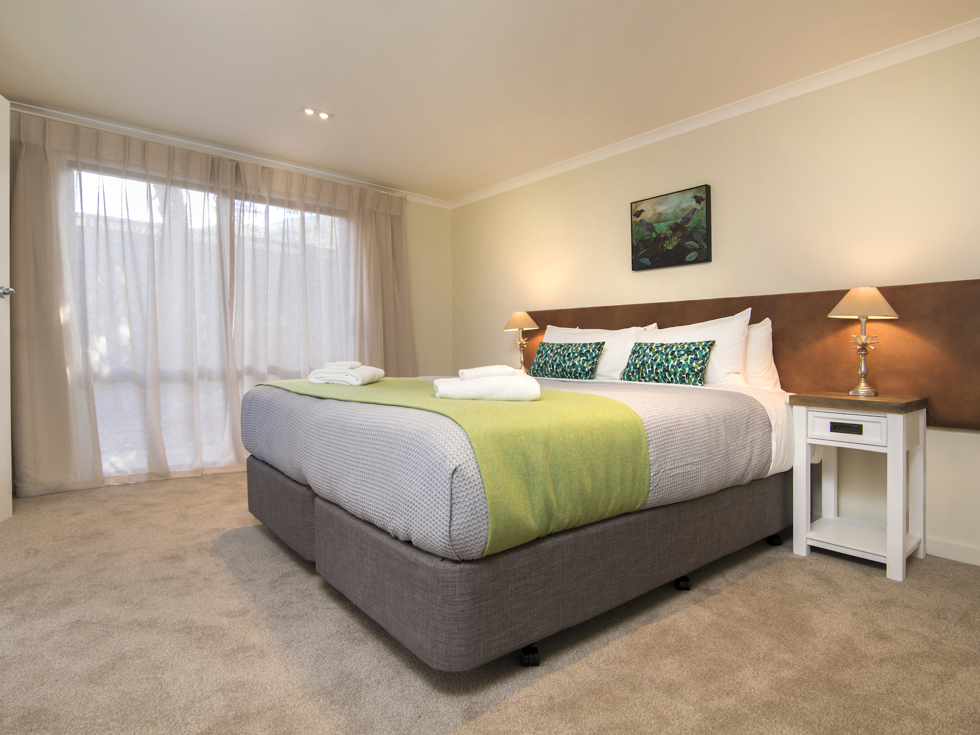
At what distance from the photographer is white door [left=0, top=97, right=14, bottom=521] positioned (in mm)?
2793

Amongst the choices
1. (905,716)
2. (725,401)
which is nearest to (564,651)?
(905,716)

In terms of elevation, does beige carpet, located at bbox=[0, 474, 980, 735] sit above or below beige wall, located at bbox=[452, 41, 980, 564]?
below

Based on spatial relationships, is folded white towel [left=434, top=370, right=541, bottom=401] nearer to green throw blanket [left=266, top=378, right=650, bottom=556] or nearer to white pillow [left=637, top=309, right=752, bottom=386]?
green throw blanket [left=266, top=378, right=650, bottom=556]

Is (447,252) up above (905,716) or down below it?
above

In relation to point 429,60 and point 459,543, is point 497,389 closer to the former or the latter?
point 459,543

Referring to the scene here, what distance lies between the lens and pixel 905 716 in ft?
4.35

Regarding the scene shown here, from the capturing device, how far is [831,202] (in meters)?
2.82

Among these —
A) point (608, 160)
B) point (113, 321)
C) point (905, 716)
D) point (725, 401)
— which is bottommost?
point (905, 716)

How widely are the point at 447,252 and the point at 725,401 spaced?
3.75 meters

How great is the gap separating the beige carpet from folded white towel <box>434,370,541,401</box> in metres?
0.79

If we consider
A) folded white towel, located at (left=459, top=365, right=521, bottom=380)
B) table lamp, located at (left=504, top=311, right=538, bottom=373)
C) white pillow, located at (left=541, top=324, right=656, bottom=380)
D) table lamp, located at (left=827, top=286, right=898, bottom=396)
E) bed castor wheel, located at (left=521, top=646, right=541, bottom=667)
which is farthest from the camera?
table lamp, located at (left=504, top=311, right=538, bottom=373)

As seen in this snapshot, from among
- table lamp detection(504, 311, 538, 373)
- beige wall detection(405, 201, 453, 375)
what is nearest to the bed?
table lamp detection(504, 311, 538, 373)

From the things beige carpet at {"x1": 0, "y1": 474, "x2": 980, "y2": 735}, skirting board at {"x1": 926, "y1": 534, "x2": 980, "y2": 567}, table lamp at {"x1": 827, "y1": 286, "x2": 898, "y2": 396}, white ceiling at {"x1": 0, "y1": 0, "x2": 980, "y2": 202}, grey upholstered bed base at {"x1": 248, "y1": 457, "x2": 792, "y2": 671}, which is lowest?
skirting board at {"x1": 926, "y1": 534, "x2": 980, "y2": 567}

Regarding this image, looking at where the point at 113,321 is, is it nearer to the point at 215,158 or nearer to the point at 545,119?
the point at 215,158
